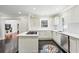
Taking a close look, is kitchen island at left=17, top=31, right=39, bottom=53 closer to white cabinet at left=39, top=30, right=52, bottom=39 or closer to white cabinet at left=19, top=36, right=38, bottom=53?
white cabinet at left=19, top=36, right=38, bottom=53

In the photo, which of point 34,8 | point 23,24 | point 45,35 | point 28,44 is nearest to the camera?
point 28,44

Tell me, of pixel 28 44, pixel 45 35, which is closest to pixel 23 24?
pixel 45 35

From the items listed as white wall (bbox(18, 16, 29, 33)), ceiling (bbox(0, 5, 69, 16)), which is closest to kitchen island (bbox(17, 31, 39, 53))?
ceiling (bbox(0, 5, 69, 16))

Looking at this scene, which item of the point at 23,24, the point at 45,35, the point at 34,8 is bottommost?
the point at 45,35

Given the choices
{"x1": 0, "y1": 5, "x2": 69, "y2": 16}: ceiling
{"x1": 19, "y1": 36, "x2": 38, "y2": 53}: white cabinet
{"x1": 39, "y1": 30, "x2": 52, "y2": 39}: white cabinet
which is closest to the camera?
{"x1": 19, "y1": 36, "x2": 38, "y2": 53}: white cabinet

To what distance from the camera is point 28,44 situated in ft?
10.9

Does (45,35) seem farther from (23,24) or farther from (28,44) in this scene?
(28,44)

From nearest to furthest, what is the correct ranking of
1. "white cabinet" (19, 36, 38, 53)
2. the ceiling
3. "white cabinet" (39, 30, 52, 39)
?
1. "white cabinet" (19, 36, 38, 53)
2. the ceiling
3. "white cabinet" (39, 30, 52, 39)

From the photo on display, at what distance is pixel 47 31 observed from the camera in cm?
744

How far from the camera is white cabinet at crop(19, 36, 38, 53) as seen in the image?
330cm
